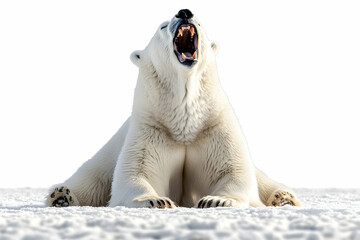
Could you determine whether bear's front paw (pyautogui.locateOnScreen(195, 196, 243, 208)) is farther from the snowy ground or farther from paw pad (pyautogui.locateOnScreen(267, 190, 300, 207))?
the snowy ground

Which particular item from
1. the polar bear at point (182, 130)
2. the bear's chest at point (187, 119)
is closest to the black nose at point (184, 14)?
the polar bear at point (182, 130)

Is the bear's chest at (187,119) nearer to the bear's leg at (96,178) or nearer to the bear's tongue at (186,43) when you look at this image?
the bear's tongue at (186,43)

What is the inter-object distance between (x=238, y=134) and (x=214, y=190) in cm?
56

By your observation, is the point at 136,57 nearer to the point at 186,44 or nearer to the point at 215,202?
the point at 186,44

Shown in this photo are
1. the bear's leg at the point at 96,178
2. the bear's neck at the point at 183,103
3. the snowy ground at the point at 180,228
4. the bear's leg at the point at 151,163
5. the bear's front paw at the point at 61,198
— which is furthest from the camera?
the bear's leg at the point at 96,178

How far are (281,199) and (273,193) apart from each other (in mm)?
117

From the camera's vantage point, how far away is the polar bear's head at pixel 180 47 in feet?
15.2

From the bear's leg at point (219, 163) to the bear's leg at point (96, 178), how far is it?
0.84 m

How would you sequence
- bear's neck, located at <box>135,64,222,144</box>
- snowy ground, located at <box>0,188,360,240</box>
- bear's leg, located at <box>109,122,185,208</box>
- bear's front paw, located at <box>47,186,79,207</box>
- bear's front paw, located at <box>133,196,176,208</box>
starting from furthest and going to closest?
bear's front paw, located at <box>47,186,79,207</box> < bear's neck, located at <box>135,64,222,144</box> < bear's leg, located at <box>109,122,185,208</box> < bear's front paw, located at <box>133,196,176,208</box> < snowy ground, located at <box>0,188,360,240</box>

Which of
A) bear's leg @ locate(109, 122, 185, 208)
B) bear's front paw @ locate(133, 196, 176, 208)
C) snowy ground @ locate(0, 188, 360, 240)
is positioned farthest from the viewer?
bear's leg @ locate(109, 122, 185, 208)

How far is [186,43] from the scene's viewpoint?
4.86 meters

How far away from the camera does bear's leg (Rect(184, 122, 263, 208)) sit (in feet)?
15.2

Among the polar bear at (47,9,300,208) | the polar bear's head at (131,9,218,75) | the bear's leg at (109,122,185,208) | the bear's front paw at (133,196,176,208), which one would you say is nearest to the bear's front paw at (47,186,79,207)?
the polar bear at (47,9,300,208)

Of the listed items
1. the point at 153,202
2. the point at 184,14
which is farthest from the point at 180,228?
the point at 184,14
